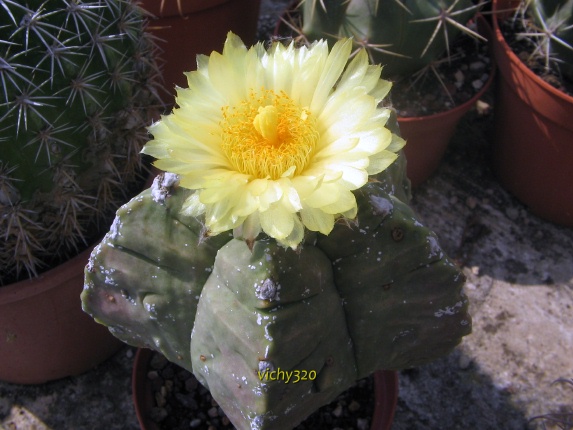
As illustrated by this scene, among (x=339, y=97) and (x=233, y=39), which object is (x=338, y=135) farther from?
(x=233, y=39)

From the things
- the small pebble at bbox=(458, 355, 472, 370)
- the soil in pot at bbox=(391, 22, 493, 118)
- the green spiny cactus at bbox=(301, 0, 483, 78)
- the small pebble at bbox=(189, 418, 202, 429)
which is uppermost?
the green spiny cactus at bbox=(301, 0, 483, 78)

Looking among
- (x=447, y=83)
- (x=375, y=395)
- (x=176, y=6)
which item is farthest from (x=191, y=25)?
(x=375, y=395)

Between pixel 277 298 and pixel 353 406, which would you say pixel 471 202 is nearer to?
pixel 353 406

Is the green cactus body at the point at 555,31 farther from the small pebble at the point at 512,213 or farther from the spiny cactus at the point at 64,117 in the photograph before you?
the spiny cactus at the point at 64,117

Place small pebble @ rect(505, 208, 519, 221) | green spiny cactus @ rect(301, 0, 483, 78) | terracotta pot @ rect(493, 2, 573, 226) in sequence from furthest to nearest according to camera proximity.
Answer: small pebble @ rect(505, 208, 519, 221)
terracotta pot @ rect(493, 2, 573, 226)
green spiny cactus @ rect(301, 0, 483, 78)

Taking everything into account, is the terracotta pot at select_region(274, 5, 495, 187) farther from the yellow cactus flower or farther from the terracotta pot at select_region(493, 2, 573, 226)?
the yellow cactus flower

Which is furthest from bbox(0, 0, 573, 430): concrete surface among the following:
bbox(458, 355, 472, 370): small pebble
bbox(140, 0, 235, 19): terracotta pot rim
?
bbox(140, 0, 235, 19): terracotta pot rim

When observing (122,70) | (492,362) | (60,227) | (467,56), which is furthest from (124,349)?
(467,56)
